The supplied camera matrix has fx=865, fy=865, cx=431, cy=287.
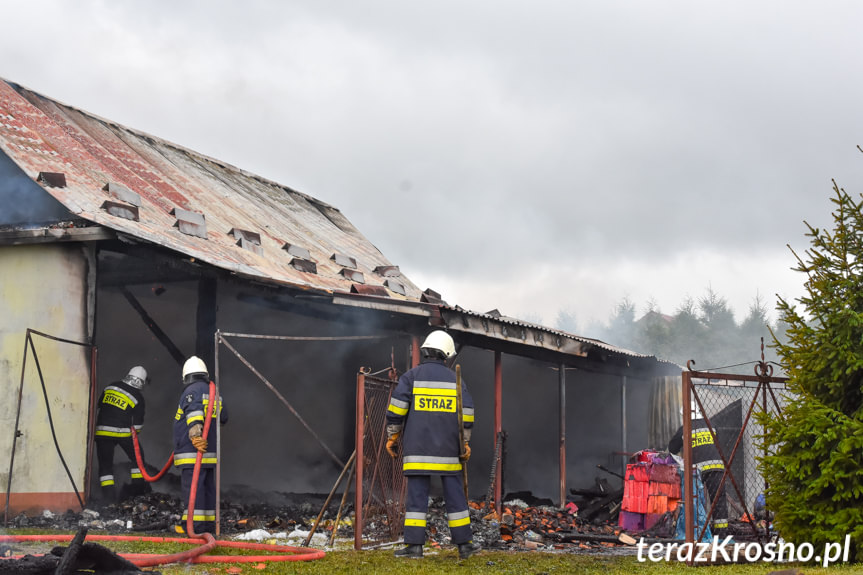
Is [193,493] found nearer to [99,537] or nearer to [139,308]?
[99,537]

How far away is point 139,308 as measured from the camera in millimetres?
12406

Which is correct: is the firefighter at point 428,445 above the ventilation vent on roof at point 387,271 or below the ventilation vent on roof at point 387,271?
below

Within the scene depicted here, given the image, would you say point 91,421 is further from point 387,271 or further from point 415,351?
point 387,271

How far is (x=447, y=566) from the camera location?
6.66 m

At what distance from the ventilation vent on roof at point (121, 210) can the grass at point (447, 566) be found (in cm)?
432

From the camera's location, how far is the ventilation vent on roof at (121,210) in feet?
33.5

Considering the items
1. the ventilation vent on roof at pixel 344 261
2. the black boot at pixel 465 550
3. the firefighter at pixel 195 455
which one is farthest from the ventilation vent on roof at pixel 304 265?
the black boot at pixel 465 550

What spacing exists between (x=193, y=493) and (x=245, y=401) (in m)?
5.25

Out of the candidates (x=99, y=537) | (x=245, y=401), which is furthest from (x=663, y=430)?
(x=99, y=537)

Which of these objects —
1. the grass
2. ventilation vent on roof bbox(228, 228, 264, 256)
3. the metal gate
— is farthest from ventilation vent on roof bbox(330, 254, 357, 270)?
the grass

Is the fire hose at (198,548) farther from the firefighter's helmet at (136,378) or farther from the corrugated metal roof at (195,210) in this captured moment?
the firefighter's helmet at (136,378)

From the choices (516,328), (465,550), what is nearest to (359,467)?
(465,550)

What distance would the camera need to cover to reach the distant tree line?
145 ft

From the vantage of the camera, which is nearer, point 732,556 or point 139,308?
point 732,556
